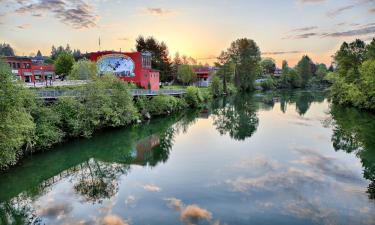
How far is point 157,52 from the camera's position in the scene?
251 ft

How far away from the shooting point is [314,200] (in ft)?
51.7

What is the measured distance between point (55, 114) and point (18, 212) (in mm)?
13495

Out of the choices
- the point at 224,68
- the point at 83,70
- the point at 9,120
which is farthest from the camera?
the point at 224,68

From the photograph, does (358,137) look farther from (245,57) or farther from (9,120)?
(245,57)

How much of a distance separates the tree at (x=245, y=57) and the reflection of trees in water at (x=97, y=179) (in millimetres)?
72325

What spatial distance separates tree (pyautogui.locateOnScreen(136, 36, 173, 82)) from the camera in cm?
7594

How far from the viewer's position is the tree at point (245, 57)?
91562 millimetres

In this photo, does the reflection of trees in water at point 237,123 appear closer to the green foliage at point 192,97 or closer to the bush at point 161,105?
the bush at point 161,105

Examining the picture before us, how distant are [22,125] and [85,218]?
8.76 meters

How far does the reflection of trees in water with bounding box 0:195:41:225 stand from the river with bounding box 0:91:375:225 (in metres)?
0.05

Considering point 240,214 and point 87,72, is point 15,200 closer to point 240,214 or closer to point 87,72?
point 240,214

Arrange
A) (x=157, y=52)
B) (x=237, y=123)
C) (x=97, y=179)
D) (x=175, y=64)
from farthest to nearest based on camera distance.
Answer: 1. (x=175, y=64)
2. (x=157, y=52)
3. (x=237, y=123)
4. (x=97, y=179)

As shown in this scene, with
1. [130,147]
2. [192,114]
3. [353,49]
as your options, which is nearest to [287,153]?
[130,147]

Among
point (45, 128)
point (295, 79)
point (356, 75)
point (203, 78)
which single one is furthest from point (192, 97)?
point (295, 79)
